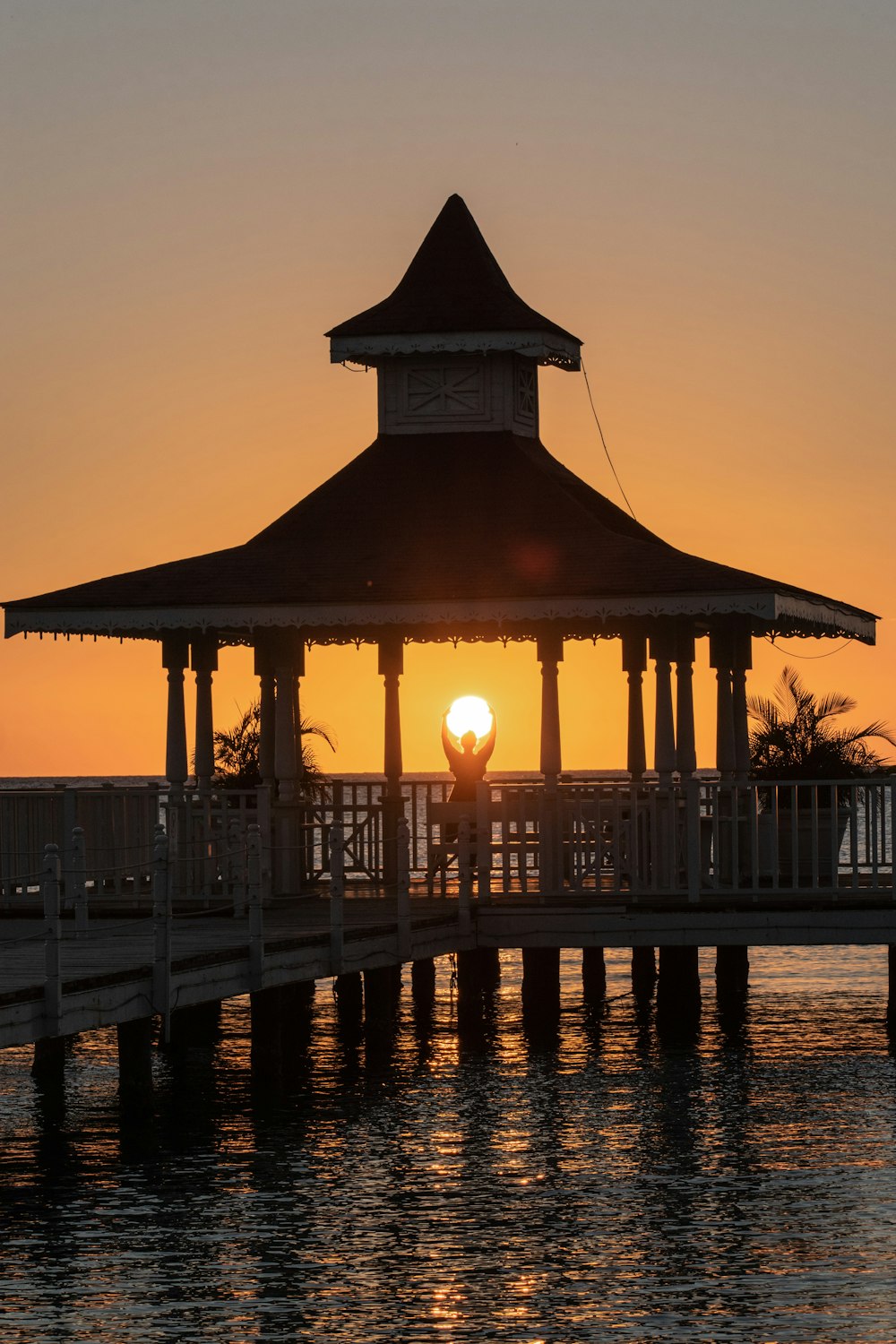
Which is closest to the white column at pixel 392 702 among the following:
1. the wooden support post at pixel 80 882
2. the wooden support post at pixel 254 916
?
the wooden support post at pixel 80 882

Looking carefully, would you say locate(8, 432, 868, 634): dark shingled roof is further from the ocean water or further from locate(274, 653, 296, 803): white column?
the ocean water

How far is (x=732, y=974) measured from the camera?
35.1 m

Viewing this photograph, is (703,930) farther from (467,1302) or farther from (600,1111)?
(467,1302)

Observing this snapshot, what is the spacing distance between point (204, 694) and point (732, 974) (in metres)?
8.77

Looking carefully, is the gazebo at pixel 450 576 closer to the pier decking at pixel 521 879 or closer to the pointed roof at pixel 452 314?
the pointed roof at pixel 452 314

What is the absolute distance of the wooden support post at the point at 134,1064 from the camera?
23.0 meters

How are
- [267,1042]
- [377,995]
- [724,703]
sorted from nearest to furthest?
[267,1042]
[377,995]
[724,703]

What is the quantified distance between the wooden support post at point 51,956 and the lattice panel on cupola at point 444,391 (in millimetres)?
13837

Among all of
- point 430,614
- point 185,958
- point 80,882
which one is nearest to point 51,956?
point 185,958

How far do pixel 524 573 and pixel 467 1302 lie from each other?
537 inches

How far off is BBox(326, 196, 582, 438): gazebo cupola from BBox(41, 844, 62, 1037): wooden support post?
13.6m

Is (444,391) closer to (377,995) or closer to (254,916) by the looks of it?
(377,995)

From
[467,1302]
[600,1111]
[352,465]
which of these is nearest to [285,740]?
[352,465]

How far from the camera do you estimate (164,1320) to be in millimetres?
15844
